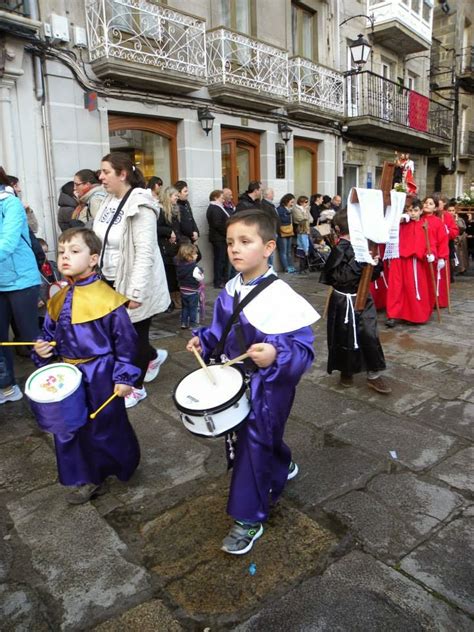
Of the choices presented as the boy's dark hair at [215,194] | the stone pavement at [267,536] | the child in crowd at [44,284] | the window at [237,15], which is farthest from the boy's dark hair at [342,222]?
the window at [237,15]

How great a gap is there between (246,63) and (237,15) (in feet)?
4.63

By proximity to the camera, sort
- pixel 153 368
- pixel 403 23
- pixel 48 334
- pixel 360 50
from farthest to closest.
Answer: pixel 403 23 → pixel 360 50 → pixel 153 368 → pixel 48 334

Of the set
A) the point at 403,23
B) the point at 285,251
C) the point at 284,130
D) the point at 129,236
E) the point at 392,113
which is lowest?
the point at 285,251

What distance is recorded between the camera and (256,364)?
7.59 feet

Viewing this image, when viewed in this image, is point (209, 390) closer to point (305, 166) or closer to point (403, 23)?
point (305, 166)

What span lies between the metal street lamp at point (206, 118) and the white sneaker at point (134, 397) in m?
7.11

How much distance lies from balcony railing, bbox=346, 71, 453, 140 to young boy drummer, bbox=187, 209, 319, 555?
43.2 feet

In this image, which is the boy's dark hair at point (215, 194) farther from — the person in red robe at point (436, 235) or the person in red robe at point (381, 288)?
the person in red robe at point (436, 235)

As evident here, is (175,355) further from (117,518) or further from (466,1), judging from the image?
(466,1)

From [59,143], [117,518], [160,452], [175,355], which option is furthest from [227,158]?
[117,518]

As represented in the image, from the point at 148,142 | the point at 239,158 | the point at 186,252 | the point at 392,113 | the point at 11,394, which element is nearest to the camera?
the point at 11,394

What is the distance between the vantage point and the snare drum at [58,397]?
2424 millimetres

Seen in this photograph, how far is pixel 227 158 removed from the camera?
11328mm

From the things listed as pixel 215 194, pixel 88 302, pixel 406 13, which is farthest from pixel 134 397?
pixel 406 13
